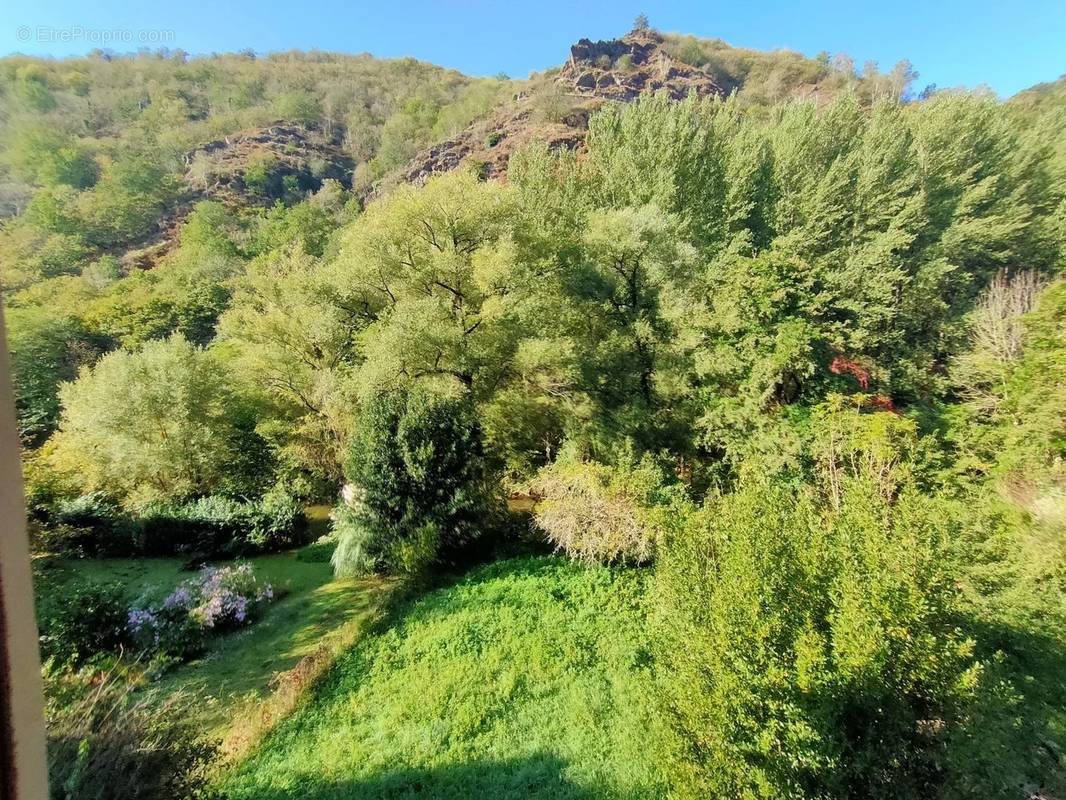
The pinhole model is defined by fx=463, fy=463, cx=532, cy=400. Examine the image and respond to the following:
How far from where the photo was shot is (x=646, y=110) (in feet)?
69.2

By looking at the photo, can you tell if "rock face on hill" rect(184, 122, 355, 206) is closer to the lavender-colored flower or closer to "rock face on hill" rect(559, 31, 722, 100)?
"rock face on hill" rect(559, 31, 722, 100)

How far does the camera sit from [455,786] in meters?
5.68

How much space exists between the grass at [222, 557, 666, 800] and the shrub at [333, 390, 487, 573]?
1.55 meters

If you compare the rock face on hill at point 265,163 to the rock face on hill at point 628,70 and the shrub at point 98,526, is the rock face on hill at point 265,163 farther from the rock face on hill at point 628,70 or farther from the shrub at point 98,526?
the shrub at point 98,526

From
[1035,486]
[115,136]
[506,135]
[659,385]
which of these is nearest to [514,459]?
[659,385]

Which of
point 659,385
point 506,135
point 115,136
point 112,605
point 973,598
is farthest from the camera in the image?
point 506,135

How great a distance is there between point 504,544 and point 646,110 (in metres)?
20.1

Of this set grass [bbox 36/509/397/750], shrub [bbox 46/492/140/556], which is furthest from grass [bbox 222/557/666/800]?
shrub [bbox 46/492/140/556]

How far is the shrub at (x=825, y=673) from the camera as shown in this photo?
4.16m

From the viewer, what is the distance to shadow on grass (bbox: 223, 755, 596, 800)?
5516mm

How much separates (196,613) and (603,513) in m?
7.97

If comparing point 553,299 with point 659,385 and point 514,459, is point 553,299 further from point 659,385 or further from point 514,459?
point 514,459

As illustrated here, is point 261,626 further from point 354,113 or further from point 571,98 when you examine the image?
point 354,113

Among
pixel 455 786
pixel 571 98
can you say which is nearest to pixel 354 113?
pixel 571 98
